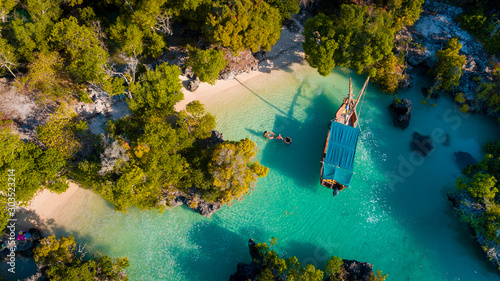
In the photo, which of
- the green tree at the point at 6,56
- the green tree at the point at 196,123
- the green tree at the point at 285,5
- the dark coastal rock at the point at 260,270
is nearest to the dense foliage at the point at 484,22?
the green tree at the point at 285,5

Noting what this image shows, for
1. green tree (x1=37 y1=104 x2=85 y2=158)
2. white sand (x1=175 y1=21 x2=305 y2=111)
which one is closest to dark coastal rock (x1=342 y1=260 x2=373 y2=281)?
white sand (x1=175 y1=21 x2=305 y2=111)

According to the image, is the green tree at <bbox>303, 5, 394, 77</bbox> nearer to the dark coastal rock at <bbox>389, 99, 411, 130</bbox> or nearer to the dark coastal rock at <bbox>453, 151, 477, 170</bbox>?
the dark coastal rock at <bbox>389, 99, 411, 130</bbox>

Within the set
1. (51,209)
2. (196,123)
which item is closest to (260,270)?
(196,123)

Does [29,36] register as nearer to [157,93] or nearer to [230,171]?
[157,93]

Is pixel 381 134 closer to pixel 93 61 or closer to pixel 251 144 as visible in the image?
pixel 251 144

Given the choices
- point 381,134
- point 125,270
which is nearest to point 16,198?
point 125,270

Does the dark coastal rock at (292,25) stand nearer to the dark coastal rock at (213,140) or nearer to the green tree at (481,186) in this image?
the dark coastal rock at (213,140)

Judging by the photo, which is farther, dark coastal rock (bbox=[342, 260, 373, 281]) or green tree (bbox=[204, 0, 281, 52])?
green tree (bbox=[204, 0, 281, 52])
